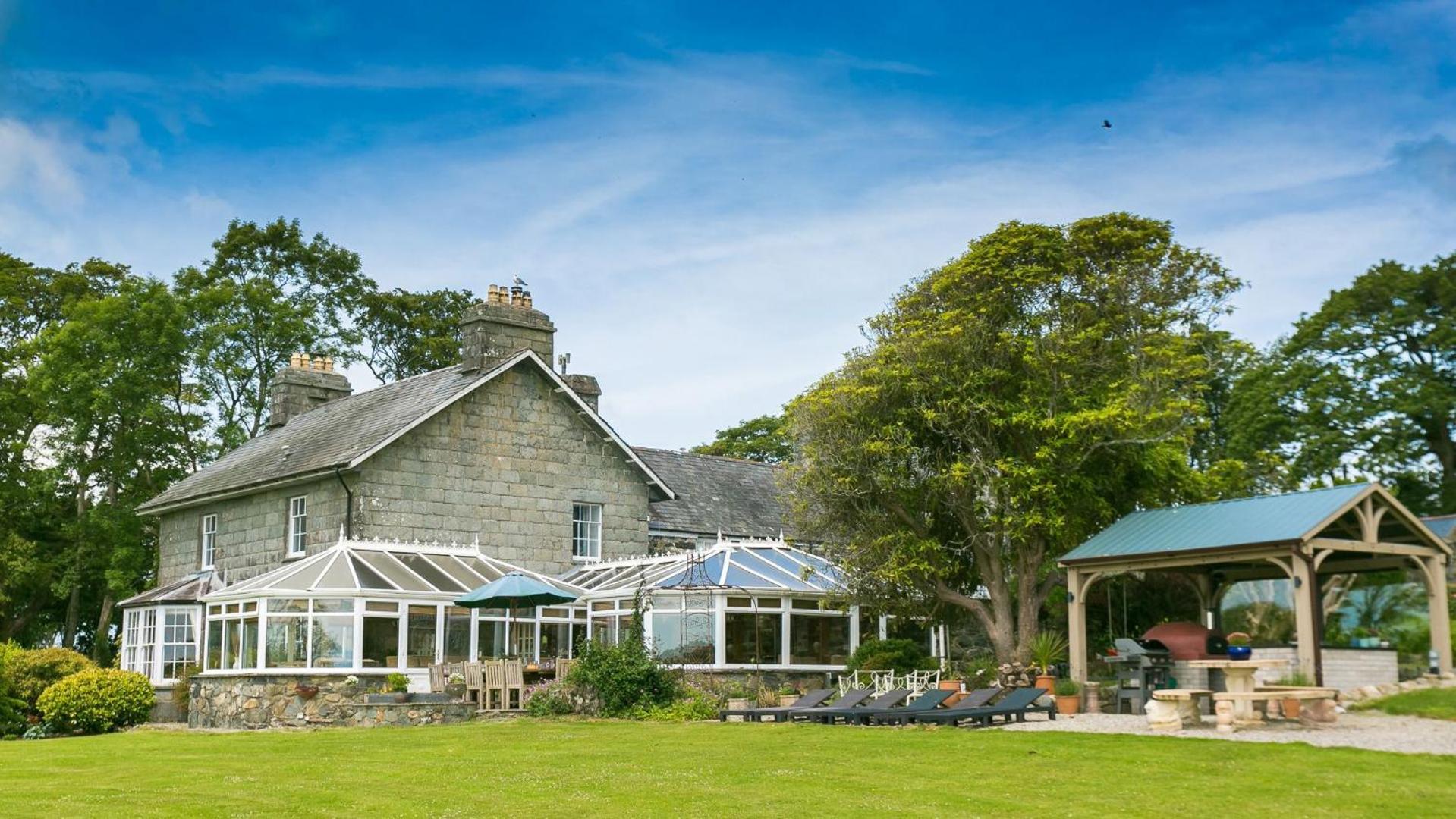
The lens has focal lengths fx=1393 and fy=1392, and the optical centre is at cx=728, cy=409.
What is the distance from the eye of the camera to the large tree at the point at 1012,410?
23.5 metres

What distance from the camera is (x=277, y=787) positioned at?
Answer: 13492mm

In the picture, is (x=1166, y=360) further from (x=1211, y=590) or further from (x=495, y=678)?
(x=495, y=678)

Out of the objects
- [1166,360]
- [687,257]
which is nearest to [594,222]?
[687,257]

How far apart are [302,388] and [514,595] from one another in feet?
47.5

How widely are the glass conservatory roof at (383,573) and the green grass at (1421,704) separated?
13845 millimetres

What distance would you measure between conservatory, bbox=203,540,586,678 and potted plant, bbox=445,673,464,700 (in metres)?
1.09

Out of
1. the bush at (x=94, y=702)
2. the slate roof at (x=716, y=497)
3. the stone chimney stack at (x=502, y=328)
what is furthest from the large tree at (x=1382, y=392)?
the bush at (x=94, y=702)

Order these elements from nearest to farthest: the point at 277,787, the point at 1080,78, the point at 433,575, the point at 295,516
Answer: the point at 277,787 < the point at 1080,78 < the point at 433,575 < the point at 295,516

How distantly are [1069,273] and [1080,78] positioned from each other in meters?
4.68

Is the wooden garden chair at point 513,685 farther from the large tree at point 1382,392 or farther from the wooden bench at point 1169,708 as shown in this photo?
the large tree at point 1382,392

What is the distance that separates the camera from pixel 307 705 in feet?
80.8

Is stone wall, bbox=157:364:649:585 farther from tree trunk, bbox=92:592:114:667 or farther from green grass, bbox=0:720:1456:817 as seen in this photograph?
green grass, bbox=0:720:1456:817

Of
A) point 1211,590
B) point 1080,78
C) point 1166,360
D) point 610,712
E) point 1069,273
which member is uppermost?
point 1080,78

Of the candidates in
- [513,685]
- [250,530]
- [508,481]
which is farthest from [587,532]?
[250,530]
